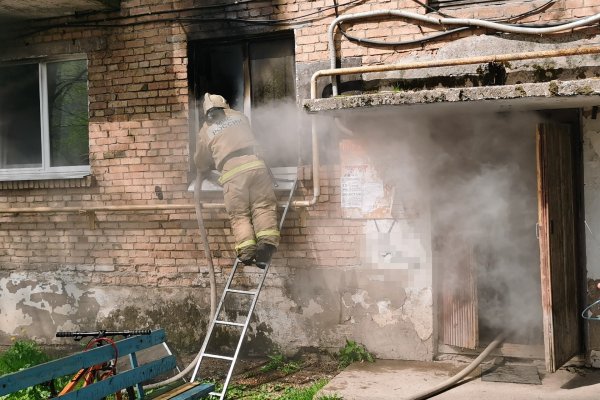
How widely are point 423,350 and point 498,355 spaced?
2.43 feet

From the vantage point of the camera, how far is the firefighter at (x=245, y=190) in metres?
6.34

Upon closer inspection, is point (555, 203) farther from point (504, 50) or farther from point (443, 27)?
point (443, 27)

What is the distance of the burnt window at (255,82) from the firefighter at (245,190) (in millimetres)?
514

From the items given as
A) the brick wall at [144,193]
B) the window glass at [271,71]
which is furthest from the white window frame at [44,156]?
the window glass at [271,71]

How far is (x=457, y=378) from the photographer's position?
5.71 m

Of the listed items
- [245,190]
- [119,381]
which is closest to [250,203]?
[245,190]

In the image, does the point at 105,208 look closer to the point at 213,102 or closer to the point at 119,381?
the point at 213,102

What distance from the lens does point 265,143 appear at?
7.12 m

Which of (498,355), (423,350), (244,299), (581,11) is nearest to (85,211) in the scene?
(244,299)

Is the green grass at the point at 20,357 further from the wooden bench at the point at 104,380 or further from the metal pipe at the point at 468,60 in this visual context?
the metal pipe at the point at 468,60

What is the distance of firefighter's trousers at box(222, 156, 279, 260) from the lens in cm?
634

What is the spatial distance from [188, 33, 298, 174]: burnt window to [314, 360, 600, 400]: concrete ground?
7.52 feet

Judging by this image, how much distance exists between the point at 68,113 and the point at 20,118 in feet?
2.36

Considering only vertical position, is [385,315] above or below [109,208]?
below
